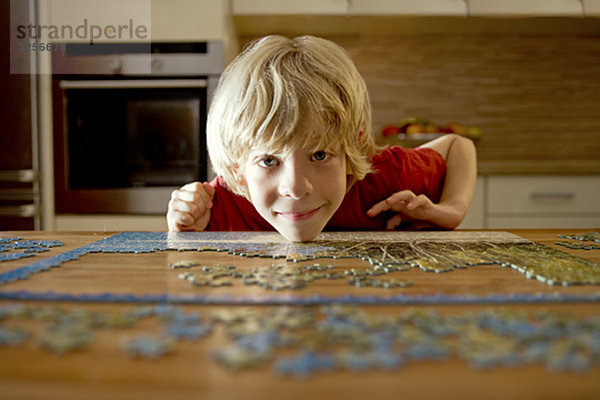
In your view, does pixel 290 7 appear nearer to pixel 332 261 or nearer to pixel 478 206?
pixel 478 206

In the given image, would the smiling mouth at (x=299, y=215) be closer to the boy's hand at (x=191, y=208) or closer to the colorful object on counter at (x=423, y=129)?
the boy's hand at (x=191, y=208)

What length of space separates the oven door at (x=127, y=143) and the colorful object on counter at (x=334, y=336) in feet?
6.85

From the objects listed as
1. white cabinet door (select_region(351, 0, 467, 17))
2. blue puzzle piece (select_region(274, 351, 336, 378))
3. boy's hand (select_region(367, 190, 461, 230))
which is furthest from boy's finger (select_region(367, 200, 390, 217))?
white cabinet door (select_region(351, 0, 467, 17))

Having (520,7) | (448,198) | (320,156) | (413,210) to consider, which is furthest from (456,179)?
(520,7)

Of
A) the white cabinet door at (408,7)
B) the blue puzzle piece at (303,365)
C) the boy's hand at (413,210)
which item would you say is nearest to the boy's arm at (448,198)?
the boy's hand at (413,210)

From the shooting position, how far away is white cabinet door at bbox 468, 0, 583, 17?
2684 millimetres

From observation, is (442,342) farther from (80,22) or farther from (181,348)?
(80,22)

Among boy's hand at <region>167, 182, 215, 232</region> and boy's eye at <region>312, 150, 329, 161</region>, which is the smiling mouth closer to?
boy's eye at <region>312, 150, 329, 161</region>

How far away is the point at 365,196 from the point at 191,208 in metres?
0.49

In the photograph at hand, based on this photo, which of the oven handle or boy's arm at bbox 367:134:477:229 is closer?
boy's arm at bbox 367:134:477:229

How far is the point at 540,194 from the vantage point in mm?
2535

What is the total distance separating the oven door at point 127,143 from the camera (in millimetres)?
2518

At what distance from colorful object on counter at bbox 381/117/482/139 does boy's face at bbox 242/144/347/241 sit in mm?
1983

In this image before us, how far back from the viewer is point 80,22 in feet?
8.36
